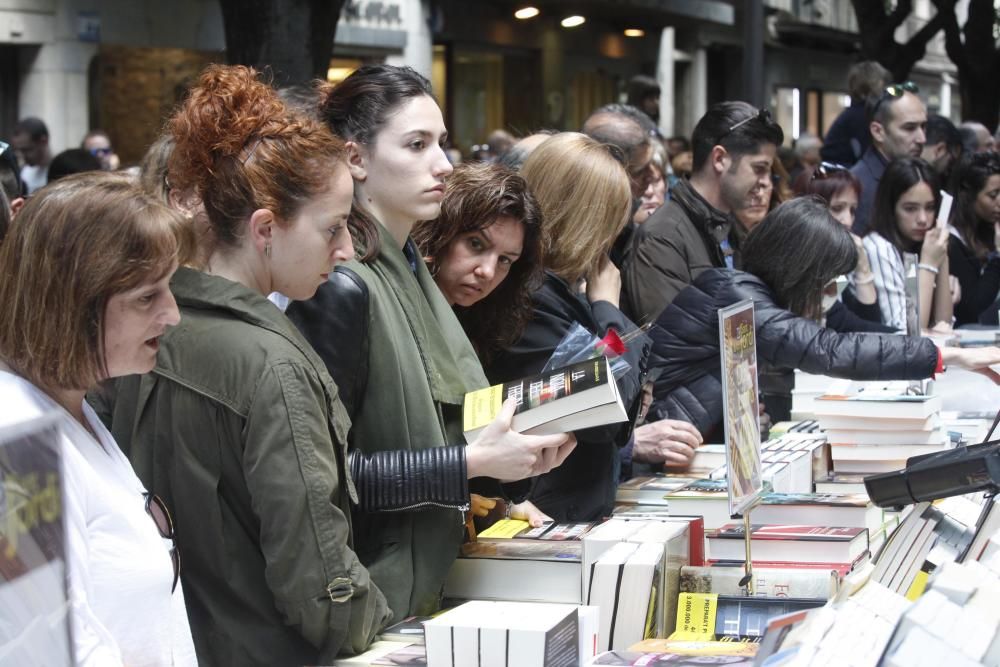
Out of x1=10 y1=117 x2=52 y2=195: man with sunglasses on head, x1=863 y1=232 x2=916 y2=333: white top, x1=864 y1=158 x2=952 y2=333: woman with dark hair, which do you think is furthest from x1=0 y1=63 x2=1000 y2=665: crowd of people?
x1=10 y1=117 x2=52 y2=195: man with sunglasses on head

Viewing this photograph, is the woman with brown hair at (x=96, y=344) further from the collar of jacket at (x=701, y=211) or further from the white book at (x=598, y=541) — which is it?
the collar of jacket at (x=701, y=211)

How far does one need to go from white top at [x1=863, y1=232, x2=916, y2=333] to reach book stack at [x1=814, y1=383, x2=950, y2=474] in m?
2.20

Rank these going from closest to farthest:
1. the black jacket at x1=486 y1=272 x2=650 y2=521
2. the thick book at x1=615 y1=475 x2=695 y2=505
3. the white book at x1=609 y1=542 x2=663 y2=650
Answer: the white book at x1=609 y1=542 x2=663 y2=650, the black jacket at x1=486 y1=272 x2=650 y2=521, the thick book at x1=615 y1=475 x2=695 y2=505

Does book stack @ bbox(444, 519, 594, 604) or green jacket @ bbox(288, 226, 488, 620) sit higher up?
green jacket @ bbox(288, 226, 488, 620)

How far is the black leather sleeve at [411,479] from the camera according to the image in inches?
107

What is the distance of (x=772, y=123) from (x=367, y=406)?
3.25 metres

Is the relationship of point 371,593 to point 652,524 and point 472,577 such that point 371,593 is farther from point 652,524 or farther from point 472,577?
point 652,524

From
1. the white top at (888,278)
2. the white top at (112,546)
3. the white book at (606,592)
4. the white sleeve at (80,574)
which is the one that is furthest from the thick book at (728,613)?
the white top at (888,278)

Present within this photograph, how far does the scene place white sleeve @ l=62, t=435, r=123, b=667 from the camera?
1.88m

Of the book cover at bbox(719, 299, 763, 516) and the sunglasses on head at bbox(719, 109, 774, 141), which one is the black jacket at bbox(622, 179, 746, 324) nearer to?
the sunglasses on head at bbox(719, 109, 774, 141)

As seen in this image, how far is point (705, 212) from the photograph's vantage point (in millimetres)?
5277

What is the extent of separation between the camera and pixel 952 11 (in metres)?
20.8

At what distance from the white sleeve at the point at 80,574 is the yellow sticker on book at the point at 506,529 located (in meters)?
1.22

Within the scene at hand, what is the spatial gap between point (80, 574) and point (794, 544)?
1.75 meters
